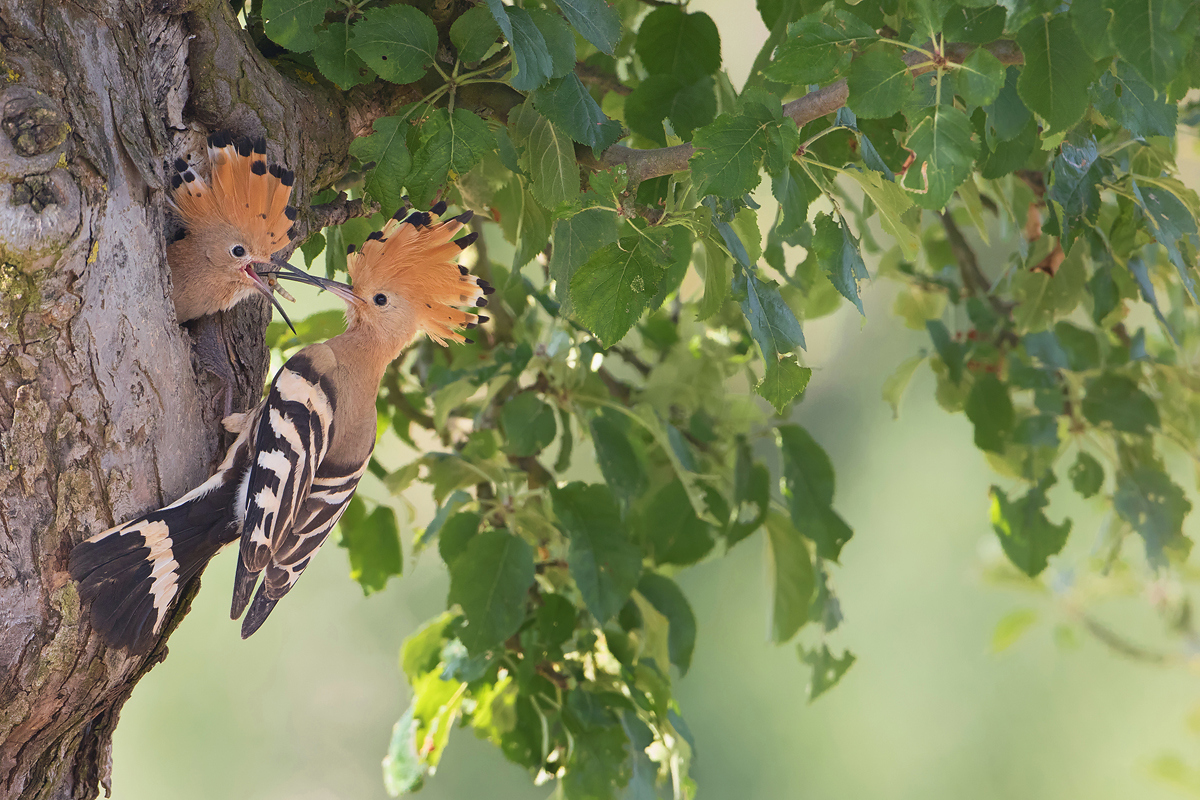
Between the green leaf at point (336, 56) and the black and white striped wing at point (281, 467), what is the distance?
207 mm

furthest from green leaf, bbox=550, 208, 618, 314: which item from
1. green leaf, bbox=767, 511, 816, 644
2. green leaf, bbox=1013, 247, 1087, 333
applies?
green leaf, bbox=1013, 247, 1087, 333

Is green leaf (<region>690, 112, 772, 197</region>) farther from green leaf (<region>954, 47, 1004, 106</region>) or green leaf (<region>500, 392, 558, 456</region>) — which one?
green leaf (<region>500, 392, 558, 456</region>)

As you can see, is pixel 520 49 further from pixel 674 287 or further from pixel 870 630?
pixel 870 630

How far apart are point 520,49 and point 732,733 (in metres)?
2.60

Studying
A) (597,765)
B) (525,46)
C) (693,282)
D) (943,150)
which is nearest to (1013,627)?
(693,282)

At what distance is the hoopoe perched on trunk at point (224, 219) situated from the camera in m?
0.66

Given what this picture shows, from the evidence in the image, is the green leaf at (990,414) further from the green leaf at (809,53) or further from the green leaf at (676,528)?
the green leaf at (809,53)

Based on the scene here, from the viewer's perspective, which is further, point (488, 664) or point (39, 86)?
point (488, 664)

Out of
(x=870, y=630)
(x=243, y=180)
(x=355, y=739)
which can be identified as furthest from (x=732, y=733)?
(x=243, y=180)

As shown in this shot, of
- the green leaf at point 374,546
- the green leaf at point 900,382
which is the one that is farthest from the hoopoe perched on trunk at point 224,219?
the green leaf at point 900,382

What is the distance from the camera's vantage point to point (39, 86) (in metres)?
0.52

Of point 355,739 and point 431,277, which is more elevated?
point 431,277

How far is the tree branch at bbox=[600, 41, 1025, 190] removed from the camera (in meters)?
0.56

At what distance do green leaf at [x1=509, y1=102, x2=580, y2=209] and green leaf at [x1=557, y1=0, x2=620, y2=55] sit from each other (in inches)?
2.7
